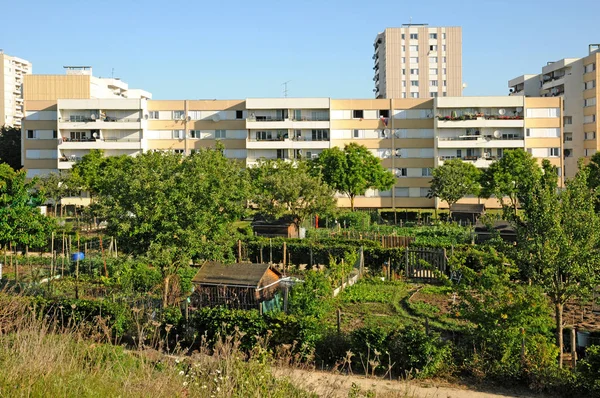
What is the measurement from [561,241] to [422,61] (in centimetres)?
8380

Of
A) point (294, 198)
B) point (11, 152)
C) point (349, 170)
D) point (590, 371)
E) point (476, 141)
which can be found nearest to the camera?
point (590, 371)

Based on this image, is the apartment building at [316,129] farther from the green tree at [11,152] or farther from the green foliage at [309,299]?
the green foliage at [309,299]

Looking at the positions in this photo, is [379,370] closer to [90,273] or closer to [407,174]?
[90,273]

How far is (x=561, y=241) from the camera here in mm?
14148

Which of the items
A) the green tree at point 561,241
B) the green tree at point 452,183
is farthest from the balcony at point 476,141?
the green tree at point 561,241

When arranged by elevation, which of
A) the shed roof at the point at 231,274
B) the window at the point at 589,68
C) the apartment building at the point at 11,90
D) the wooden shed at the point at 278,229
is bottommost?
the shed roof at the point at 231,274

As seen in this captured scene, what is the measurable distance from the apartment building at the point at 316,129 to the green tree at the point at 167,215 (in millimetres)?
42780

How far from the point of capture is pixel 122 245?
20.5m

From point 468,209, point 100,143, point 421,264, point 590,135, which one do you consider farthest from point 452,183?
point 100,143

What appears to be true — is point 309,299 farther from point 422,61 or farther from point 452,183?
point 422,61

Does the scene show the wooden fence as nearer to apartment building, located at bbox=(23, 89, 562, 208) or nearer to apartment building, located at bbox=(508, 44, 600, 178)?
apartment building, located at bbox=(23, 89, 562, 208)

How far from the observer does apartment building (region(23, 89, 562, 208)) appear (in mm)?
63531

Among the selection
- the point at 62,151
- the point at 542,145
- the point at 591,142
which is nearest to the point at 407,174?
the point at 542,145

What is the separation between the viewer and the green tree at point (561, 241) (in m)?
14.1
